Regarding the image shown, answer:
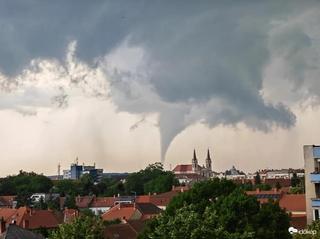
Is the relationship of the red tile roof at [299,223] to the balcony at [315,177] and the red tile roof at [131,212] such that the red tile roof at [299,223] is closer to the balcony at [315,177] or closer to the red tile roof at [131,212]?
the balcony at [315,177]

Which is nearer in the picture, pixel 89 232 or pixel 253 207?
pixel 89 232

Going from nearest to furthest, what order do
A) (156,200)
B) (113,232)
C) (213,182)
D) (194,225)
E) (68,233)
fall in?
(194,225) → (68,233) → (213,182) → (113,232) → (156,200)

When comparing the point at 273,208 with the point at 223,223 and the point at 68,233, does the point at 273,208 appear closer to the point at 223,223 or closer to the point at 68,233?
the point at 223,223

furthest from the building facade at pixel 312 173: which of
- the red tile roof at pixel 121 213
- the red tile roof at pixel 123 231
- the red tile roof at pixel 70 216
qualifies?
the red tile roof at pixel 121 213

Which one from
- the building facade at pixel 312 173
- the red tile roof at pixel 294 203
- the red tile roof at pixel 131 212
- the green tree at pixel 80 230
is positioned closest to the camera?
the green tree at pixel 80 230

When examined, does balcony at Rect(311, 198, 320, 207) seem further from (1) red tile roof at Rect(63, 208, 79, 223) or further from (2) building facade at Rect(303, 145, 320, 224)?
(1) red tile roof at Rect(63, 208, 79, 223)

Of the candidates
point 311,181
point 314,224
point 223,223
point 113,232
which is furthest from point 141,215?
point 314,224
